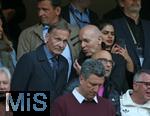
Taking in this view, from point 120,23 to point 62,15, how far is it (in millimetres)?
659

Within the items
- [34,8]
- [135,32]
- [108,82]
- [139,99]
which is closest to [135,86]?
[139,99]

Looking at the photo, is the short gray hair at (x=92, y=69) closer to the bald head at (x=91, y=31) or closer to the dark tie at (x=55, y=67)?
the dark tie at (x=55, y=67)

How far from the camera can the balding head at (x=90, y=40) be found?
24.3 feet

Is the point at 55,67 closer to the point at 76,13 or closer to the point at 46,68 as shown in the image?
the point at 46,68

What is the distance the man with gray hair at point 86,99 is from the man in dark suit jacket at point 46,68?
669 mm

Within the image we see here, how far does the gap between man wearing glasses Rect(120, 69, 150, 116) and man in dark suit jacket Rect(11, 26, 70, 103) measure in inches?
26.1

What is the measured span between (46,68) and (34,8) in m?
2.63

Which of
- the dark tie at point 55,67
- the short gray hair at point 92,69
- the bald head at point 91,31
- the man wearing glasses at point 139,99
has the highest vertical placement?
the bald head at point 91,31

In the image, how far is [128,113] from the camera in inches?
276

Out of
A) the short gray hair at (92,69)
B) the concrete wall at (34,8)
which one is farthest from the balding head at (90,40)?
the concrete wall at (34,8)

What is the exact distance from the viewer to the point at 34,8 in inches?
381

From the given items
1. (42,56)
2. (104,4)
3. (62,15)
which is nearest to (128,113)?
(42,56)

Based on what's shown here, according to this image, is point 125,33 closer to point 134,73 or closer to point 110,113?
point 134,73

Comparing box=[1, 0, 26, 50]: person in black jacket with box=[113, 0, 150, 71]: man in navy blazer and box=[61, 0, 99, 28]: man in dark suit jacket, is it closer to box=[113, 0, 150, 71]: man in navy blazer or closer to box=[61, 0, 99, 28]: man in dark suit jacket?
box=[61, 0, 99, 28]: man in dark suit jacket
